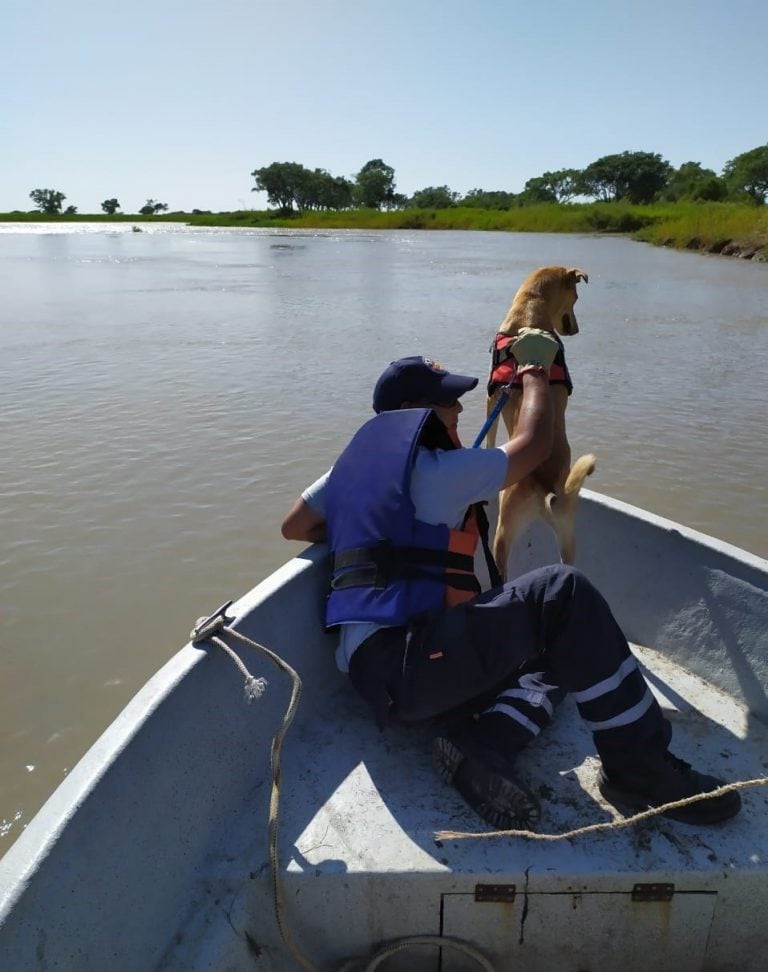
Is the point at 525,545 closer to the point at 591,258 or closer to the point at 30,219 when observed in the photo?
the point at 591,258

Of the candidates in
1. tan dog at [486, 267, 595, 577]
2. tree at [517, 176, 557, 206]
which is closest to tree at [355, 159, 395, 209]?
tree at [517, 176, 557, 206]

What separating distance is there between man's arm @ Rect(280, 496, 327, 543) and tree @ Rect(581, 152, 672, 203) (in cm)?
8168

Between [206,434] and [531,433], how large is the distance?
17.4 feet

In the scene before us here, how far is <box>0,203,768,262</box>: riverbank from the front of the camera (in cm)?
2828

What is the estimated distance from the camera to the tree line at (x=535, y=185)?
69562mm

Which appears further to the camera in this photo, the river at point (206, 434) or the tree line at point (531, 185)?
the tree line at point (531, 185)

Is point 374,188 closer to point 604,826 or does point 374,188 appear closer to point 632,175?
point 632,175

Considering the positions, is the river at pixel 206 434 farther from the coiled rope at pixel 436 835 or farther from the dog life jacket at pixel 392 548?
the dog life jacket at pixel 392 548

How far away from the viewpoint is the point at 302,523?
2.83 metres

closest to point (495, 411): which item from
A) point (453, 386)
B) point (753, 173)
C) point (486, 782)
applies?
point (453, 386)

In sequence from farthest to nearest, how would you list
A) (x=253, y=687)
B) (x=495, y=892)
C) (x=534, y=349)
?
(x=534, y=349)
(x=253, y=687)
(x=495, y=892)

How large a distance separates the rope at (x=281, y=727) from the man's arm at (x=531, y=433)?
3.10 feet

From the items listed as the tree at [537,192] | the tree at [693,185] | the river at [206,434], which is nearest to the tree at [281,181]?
the tree at [537,192]

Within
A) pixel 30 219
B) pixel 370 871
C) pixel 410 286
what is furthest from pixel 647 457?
pixel 30 219
